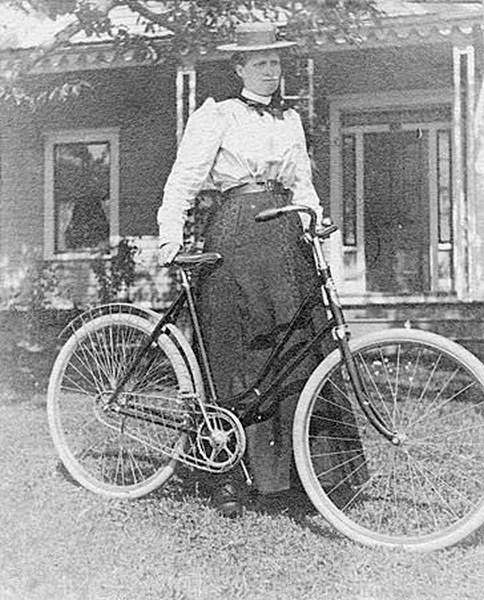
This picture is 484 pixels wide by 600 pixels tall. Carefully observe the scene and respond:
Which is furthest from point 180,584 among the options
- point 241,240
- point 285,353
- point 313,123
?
point 313,123

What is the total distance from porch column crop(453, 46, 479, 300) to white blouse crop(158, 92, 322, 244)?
436 mm

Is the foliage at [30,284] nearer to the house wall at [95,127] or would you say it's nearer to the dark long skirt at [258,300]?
the house wall at [95,127]

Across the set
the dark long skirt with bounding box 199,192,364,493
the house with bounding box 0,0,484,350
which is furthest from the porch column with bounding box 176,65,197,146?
the dark long skirt with bounding box 199,192,364,493

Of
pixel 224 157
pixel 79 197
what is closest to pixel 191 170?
pixel 224 157

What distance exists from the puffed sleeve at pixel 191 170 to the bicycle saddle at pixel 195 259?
0.05 meters

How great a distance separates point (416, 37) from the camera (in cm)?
194

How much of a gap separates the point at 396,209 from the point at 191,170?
586 mm

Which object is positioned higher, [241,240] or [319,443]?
[241,240]

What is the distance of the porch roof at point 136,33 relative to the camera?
1895mm

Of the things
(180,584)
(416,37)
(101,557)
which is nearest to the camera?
(180,584)

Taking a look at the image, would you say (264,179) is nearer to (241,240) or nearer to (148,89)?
(241,240)

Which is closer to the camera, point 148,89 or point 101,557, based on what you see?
point 101,557

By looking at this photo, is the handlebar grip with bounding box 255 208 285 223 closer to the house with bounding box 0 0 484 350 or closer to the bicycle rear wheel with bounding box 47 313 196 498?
the house with bounding box 0 0 484 350

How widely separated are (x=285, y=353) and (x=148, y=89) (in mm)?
841
